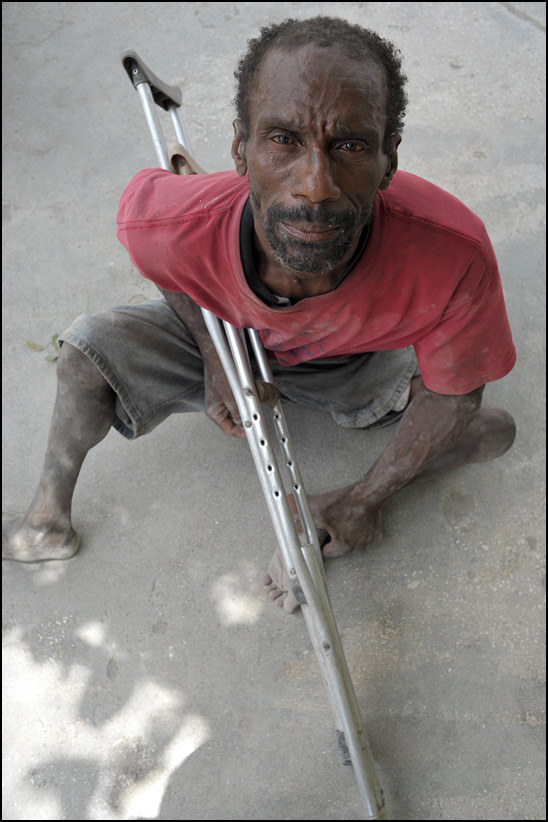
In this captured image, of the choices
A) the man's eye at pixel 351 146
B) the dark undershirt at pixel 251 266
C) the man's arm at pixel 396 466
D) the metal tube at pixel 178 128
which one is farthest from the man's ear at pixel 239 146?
the metal tube at pixel 178 128

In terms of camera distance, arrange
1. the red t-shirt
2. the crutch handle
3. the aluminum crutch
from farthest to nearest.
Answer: the crutch handle
the aluminum crutch
the red t-shirt

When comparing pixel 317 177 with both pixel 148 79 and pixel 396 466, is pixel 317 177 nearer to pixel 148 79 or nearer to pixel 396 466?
Result: pixel 396 466

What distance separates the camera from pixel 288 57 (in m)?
1.33

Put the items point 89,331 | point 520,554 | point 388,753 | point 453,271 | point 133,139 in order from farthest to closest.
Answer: point 133,139 → point 520,554 → point 388,753 → point 89,331 → point 453,271

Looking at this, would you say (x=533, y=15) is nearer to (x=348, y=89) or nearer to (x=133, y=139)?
(x=133, y=139)

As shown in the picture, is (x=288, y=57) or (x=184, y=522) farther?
(x=184, y=522)

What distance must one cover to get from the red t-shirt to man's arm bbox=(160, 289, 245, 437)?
12 cm

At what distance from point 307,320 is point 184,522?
957mm

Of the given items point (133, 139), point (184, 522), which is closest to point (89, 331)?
point (184, 522)

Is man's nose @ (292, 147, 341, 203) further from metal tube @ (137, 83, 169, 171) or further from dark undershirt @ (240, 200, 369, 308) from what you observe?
metal tube @ (137, 83, 169, 171)

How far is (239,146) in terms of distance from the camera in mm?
1551

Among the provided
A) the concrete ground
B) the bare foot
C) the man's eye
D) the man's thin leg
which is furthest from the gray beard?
the bare foot

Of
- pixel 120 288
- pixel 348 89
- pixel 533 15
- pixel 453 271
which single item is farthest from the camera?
pixel 533 15

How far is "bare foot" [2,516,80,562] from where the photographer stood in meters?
2.28
